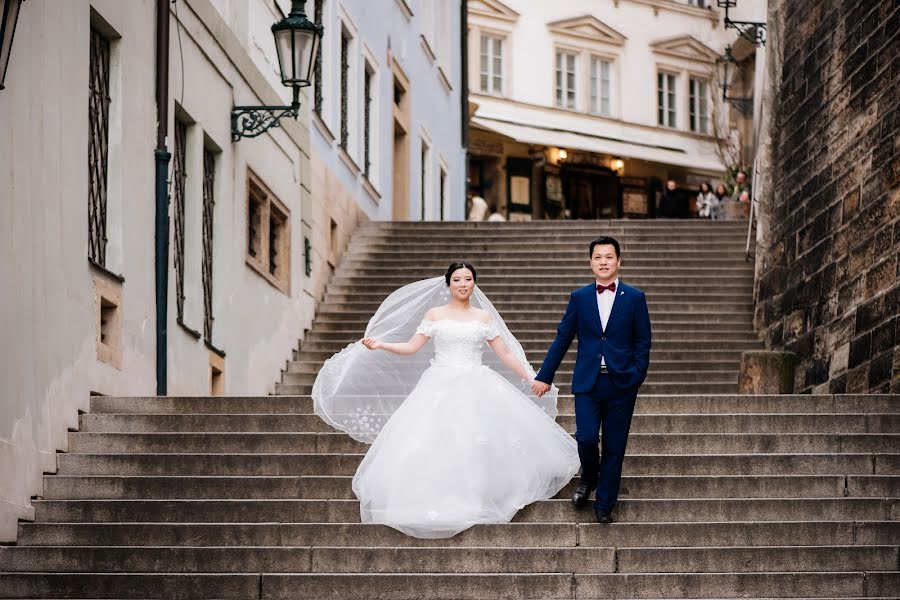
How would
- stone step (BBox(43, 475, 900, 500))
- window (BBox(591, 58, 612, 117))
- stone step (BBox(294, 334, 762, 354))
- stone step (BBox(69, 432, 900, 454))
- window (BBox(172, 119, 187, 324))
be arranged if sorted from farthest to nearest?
window (BBox(591, 58, 612, 117)) → stone step (BBox(294, 334, 762, 354)) → window (BBox(172, 119, 187, 324)) → stone step (BBox(69, 432, 900, 454)) → stone step (BBox(43, 475, 900, 500))

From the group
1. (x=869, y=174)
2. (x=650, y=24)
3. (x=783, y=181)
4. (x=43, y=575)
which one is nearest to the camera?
(x=43, y=575)

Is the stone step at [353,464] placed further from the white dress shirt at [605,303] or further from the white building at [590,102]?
the white building at [590,102]

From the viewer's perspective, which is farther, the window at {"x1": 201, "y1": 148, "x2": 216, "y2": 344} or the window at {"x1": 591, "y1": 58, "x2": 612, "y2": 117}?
the window at {"x1": 591, "y1": 58, "x2": 612, "y2": 117}

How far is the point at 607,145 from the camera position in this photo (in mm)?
52969

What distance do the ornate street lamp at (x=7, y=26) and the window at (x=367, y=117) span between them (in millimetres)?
16431

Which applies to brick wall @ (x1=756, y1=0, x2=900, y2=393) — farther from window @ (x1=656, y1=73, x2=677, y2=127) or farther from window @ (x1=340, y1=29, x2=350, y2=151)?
window @ (x1=656, y1=73, x2=677, y2=127)

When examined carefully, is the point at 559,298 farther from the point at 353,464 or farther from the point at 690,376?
the point at 353,464

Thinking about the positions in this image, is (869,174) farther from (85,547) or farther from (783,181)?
(85,547)

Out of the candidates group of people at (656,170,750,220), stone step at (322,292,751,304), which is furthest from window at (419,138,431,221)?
stone step at (322,292,751,304)

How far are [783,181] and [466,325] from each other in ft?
29.2

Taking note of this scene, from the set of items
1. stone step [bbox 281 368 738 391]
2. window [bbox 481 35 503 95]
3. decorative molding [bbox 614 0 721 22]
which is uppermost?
decorative molding [bbox 614 0 721 22]

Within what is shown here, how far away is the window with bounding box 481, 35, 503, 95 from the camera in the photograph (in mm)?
50656

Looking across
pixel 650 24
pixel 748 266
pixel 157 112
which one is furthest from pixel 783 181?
pixel 650 24

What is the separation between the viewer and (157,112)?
15.2 meters
